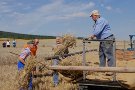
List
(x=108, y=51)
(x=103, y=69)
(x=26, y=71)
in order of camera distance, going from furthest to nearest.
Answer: (x=26, y=71) → (x=108, y=51) → (x=103, y=69)

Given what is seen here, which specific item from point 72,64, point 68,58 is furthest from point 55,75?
point 72,64

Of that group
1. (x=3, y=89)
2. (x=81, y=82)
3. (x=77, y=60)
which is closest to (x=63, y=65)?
(x=77, y=60)

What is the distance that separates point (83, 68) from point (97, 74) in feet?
3.38

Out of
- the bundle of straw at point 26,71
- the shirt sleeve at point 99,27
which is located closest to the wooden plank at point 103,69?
the bundle of straw at point 26,71

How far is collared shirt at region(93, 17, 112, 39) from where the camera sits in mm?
9805

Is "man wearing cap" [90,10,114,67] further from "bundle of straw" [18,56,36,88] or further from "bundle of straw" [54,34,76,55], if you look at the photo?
"bundle of straw" [18,56,36,88]

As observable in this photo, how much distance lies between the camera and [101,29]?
32.2 feet

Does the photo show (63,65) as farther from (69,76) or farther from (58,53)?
(58,53)

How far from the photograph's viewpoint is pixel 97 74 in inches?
401

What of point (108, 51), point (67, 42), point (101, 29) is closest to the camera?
point (108, 51)

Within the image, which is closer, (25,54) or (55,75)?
(25,54)

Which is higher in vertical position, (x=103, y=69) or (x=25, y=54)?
(x=25, y=54)

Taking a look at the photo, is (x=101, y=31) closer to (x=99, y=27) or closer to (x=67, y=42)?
(x=99, y=27)

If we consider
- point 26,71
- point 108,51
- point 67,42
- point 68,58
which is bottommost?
point 26,71
